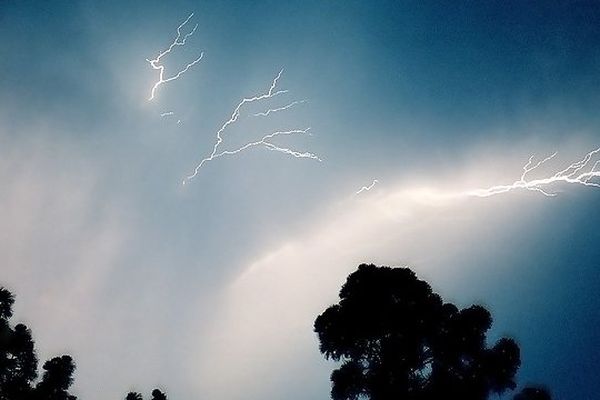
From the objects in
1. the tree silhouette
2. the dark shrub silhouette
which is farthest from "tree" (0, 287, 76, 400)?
the dark shrub silhouette

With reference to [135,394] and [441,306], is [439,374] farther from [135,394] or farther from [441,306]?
[135,394]

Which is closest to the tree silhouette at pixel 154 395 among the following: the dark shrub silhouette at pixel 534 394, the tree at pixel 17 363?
the tree at pixel 17 363

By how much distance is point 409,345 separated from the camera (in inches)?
732

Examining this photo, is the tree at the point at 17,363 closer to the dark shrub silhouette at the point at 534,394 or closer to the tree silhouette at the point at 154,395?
the tree silhouette at the point at 154,395

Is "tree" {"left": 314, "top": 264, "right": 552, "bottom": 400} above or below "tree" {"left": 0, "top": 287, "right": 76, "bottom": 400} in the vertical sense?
above

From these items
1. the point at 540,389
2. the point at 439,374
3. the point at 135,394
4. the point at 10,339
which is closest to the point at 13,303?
the point at 10,339

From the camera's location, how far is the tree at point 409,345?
Answer: 719 inches

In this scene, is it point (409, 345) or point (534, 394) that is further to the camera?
point (534, 394)

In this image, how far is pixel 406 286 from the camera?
20.0 m

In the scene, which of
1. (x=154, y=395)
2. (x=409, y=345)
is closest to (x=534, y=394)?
(x=409, y=345)

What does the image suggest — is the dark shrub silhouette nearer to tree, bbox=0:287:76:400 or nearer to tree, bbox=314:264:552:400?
tree, bbox=314:264:552:400

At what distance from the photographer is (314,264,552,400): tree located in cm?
1825

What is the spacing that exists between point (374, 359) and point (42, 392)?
53.3 feet

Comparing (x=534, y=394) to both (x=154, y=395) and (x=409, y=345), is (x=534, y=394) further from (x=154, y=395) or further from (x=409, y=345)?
(x=154, y=395)
